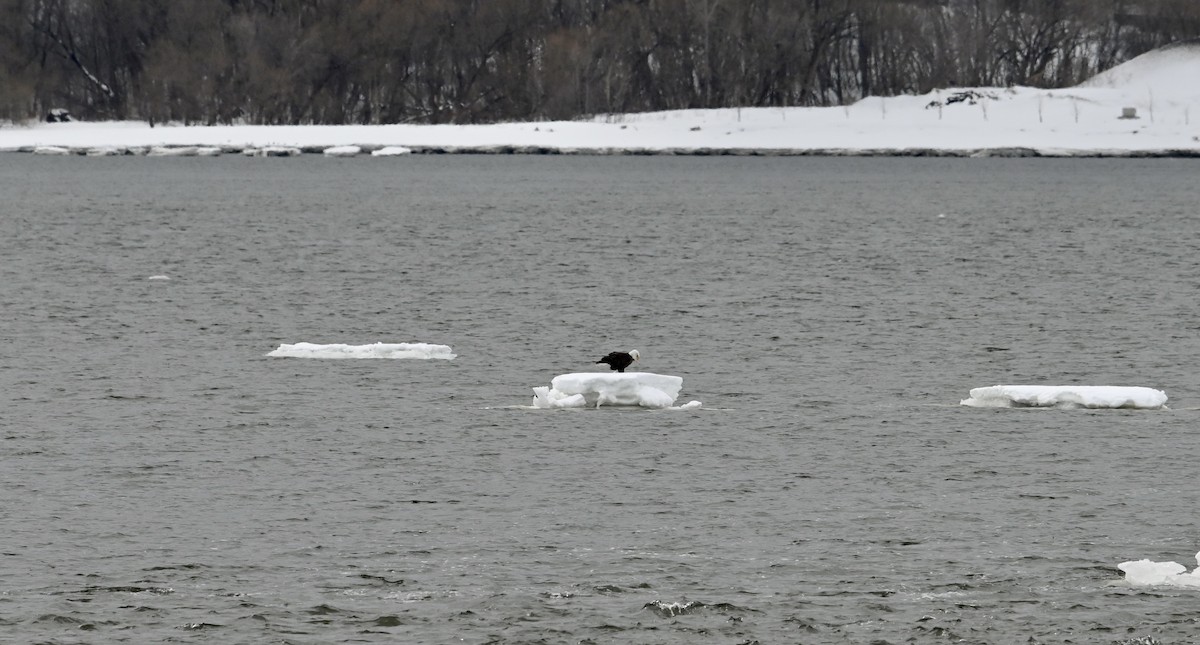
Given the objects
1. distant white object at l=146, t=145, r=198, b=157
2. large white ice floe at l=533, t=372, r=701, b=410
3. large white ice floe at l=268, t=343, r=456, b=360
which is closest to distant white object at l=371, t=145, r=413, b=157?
distant white object at l=146, t=145, r=198, b=157

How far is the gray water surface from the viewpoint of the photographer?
1328 centimetres

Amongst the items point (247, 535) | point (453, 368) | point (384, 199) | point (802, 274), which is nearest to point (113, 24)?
point (384, 199)

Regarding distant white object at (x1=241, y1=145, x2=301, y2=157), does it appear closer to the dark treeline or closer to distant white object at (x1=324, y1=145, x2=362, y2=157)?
distant white object at (x1=324, y1=145, x2=362, y2=157)

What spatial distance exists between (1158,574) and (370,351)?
13511 millimetres

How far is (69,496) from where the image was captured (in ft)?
54.7

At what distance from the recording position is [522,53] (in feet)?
432

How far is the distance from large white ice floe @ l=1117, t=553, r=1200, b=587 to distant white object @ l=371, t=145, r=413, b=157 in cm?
10415

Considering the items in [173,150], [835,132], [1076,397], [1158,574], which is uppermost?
[173,150]

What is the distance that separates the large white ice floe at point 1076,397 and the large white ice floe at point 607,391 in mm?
3731

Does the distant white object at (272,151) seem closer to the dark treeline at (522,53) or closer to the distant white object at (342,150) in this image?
the distant white object at (342,150)

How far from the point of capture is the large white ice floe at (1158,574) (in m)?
13.7

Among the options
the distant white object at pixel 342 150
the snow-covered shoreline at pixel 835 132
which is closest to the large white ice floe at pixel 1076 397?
the snow-covered shoreline at pixel 835 132

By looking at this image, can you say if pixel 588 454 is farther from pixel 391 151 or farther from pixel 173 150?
pixel 173 150

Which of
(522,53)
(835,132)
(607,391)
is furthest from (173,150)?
(607,391)
